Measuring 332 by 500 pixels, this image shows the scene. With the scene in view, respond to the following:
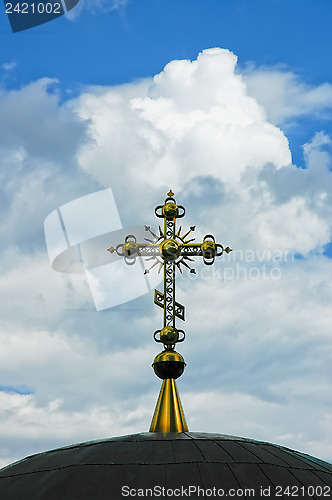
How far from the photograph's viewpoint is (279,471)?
1382 cm

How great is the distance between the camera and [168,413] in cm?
1734

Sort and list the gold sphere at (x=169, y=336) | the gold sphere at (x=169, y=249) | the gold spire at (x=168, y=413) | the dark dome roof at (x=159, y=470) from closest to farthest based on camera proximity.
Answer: the dark dome roof at (x=159, y=470)
the gold spire at (x=168, y=413)
the gold sphere at (x=169, y=336)
the gold sphere at (x=169, y=249)

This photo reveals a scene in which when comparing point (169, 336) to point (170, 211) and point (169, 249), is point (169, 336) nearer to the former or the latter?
point (169, 249)

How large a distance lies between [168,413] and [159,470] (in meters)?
4.22

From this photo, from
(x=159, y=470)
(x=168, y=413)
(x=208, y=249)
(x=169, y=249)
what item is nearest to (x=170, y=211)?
(x=169, y=249)

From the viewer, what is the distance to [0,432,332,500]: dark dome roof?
42.0 ft

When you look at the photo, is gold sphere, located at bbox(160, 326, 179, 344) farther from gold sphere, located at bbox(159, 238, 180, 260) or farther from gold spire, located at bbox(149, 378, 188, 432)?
gold sphere, located at bbox(159, 238, 180, 260)

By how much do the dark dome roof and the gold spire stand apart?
158 cm

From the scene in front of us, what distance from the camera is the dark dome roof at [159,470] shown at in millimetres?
12805

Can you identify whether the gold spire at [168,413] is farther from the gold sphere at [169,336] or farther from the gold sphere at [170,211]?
the gold sphere at [170,211]

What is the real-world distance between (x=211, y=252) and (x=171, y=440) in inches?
245

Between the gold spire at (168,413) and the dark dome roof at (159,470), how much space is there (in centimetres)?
158

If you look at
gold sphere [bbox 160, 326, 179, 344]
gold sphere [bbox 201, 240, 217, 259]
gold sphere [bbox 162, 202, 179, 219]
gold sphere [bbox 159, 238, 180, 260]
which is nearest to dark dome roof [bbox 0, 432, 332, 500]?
gold sphere [bbox 160, 326, 179, 344]

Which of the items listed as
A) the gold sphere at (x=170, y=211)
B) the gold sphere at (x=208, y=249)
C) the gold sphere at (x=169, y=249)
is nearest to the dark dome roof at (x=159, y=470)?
the gold sphere at (x=169, y=249)
